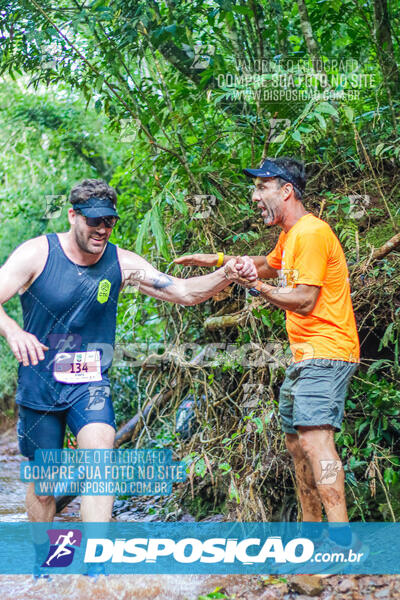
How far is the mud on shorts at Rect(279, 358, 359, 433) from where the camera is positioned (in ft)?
10.5

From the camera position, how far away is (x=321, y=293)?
3348 mm

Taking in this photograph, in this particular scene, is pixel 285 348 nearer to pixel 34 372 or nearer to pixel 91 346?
pixel 91 346

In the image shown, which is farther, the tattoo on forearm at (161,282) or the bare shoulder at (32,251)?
the tattoo on forearm at (161,282)

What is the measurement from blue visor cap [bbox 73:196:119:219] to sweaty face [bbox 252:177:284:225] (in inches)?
35.3

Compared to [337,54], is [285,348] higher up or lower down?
lower down

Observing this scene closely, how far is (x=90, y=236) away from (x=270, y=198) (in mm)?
1091

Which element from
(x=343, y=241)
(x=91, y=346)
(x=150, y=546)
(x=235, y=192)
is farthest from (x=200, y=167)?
(x=150, y=546)

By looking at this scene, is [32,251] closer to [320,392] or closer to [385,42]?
[320,392]

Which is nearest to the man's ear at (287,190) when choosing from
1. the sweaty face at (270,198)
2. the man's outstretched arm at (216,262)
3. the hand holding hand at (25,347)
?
the sweaty face at (270,198)

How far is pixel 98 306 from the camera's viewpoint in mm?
3449

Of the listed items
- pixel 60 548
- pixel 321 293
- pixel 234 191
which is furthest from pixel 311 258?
pixel 60 548

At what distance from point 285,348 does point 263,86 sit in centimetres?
204

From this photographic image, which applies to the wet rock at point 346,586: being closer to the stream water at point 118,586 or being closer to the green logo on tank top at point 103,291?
the stream water at point 118,586

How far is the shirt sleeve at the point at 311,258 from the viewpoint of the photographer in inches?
128
